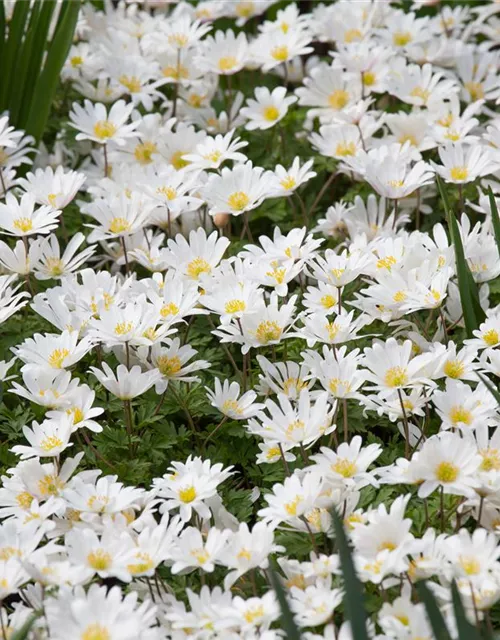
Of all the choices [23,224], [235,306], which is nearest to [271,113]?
[23,224]

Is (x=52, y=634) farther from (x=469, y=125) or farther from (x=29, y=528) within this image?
(x=469, y=125)

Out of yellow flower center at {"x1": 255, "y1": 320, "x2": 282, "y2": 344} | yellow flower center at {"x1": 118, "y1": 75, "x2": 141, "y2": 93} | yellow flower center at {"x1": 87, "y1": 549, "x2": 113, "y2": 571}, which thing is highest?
yellow flower center at {"x1": 118, "y1": 75, "x2": 141, "y2": 93}

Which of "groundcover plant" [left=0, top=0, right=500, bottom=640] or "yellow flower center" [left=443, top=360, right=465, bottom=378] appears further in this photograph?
"yellow flower center" [left=443, top=360, right=465, bottom=378]

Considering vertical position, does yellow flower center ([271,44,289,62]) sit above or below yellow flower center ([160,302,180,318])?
above

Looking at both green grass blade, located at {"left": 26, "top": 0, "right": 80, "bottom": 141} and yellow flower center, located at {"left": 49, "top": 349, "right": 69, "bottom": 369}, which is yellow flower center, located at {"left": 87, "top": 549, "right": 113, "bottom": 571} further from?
green grass blade, located at {"left": 26, "top": 0, "right": 80, "bottom": 141}

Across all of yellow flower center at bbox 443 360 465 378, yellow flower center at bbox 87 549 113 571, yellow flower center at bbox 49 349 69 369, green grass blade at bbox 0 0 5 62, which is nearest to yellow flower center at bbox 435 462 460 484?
yellow flower center at bbox 443 360 465 378

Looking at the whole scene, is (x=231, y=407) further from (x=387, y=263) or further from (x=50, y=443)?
(x=387, y=263)

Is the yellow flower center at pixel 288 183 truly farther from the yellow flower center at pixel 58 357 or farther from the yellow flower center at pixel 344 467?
the yellow flower center at pixel 344 467
